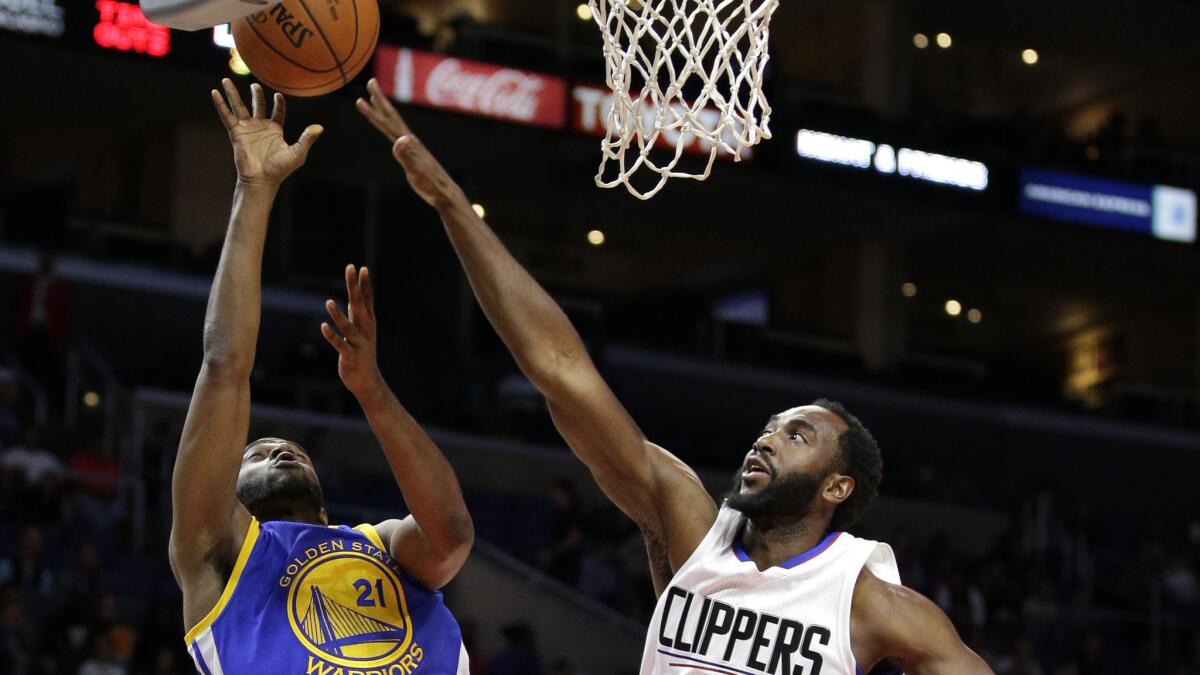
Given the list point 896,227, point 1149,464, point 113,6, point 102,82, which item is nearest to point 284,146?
point 113,6

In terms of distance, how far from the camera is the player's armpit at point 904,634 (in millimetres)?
3613

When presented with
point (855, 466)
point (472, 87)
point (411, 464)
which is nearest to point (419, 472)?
point (411, 464)

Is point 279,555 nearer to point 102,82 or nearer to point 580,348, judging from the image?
point 580,348

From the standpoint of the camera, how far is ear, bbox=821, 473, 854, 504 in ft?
12.8

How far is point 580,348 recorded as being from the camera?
3.71m

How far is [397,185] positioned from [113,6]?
4934 mm

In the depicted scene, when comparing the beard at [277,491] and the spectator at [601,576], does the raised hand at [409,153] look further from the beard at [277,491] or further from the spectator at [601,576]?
the spectator at [601,576]

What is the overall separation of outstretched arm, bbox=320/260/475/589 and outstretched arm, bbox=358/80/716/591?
0.28 metres

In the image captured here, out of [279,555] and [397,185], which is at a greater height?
[397,185]

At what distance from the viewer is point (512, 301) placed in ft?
11.8

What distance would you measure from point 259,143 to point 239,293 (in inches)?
12.1

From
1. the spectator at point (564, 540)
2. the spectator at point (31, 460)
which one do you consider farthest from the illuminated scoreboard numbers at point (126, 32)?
the spectator at point (564, 540)

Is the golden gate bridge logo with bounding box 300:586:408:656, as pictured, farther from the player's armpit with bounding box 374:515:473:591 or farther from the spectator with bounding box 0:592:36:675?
the spectator with bounding box 0:592:36:675

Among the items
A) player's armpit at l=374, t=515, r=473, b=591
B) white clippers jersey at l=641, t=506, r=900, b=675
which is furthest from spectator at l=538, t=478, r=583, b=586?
white clippers jersey at l=641, t=506, r=900, b=675
